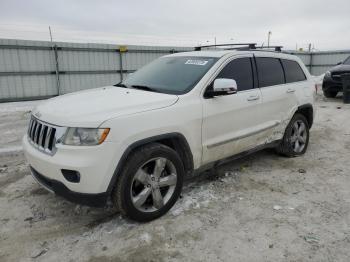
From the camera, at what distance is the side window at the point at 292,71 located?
197 inches

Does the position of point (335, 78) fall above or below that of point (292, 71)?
below

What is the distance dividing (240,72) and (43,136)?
249cm

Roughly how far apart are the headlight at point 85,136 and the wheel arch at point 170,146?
263mm

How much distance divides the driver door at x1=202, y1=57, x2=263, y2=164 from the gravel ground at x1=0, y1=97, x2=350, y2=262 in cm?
54

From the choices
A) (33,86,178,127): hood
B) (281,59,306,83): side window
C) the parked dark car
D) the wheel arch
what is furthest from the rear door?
the parked dark car

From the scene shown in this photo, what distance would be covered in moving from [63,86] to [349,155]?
33.8ft

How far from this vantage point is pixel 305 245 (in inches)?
114

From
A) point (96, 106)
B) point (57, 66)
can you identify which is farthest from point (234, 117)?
point (57, 66)

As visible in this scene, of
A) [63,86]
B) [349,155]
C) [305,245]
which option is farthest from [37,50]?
[305,245]

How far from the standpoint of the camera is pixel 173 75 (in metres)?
3.96

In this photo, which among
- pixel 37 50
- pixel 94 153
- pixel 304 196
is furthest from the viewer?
pixel 37 50

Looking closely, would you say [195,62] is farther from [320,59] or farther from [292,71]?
[320,59]

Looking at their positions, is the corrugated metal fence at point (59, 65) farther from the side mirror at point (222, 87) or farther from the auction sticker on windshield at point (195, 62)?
the side mirror at point (222, 87)

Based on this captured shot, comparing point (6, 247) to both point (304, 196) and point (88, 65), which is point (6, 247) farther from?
point (88, 65)
